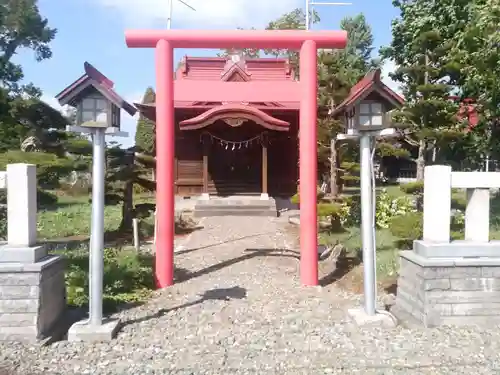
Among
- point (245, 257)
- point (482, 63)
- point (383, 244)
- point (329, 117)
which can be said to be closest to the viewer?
point (245, 257)

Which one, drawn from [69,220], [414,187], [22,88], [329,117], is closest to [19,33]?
[22,88]

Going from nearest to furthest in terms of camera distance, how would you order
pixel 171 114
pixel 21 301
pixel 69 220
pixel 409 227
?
pixel 21 301 < pixel 171 114 < pixel 409 227 < pixel 69 220

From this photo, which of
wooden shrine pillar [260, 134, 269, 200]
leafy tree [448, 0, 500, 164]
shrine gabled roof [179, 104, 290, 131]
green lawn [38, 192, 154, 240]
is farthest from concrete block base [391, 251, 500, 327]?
wooden shrine pillar [260, 134, 269, 200]

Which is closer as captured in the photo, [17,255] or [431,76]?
[17,255]

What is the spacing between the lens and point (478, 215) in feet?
16.9

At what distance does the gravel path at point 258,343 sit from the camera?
13.3 ft

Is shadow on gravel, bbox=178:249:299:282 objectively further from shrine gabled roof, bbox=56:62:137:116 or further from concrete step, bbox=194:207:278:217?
concrete step, bbox=194:207:278:217

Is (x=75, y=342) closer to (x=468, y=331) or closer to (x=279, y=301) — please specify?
(x=279, y=301)

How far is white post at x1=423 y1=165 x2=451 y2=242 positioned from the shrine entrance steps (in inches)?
371

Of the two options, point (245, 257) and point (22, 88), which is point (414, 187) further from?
point (22, 88)

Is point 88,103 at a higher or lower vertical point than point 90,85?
lower

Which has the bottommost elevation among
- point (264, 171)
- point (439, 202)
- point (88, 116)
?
point (439, 202)

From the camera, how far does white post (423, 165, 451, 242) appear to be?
16.5 ft

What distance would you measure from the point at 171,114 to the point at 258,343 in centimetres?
357
